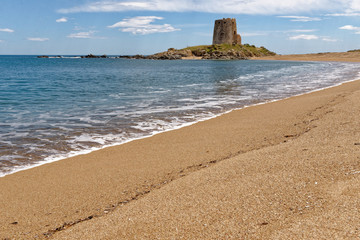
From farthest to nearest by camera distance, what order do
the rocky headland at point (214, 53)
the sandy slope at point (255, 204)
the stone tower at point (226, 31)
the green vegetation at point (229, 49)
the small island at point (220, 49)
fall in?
the stone tower at point (226, 31), the green vegetation at point (229, 49), the small island at point (220, 49), the rocky headland at point (214, 53), the sandy slope at point (255, 204)

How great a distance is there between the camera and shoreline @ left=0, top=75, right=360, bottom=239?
4.73 meters

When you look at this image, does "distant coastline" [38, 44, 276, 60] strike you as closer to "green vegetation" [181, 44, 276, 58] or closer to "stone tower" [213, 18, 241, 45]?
"green vegetation" [181, 44, 276, 58]

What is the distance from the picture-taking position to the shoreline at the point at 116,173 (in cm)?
473

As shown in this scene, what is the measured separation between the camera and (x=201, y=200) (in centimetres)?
431

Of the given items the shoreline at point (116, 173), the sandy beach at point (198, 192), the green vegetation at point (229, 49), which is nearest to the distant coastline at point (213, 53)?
the green vegetation at point (229, 49)

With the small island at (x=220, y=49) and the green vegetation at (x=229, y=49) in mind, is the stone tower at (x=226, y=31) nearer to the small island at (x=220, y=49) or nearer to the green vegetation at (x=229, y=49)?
the small island at (x=220, y=49)

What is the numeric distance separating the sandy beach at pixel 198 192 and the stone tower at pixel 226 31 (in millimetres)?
138260

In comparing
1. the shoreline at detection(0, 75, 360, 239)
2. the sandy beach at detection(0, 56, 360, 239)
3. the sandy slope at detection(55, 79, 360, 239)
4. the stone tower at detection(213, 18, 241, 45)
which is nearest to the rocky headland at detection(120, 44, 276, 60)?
the stone tower at detection(213, 18, 241, 45)

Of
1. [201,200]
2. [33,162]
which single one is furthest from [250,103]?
[201,200]

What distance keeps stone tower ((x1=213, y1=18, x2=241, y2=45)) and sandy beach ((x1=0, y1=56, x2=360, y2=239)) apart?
5443 inches

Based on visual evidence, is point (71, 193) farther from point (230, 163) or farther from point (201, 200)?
point (230, 163)

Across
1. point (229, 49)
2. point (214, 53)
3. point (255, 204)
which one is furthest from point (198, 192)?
point (229, 49)

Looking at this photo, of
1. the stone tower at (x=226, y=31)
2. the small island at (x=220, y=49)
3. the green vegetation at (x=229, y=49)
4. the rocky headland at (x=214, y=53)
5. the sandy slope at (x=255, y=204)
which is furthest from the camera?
the stone tower at (x=226, y=31)

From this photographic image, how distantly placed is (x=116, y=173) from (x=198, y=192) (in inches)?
92.0
